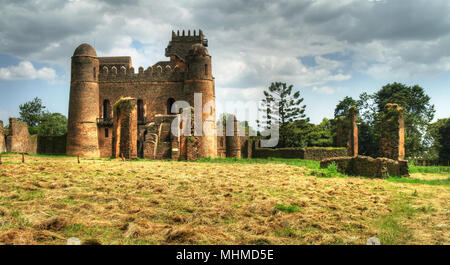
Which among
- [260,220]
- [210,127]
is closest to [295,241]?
[260,220]

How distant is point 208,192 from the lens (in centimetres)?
959

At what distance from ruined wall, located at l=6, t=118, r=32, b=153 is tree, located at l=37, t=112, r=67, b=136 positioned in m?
20.4

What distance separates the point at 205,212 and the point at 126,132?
54.2 ft

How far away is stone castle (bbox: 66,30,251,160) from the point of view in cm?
3284

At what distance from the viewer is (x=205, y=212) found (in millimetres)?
7219

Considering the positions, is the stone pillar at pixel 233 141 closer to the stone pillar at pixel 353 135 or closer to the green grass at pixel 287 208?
the stone pillar at pixel 353 135

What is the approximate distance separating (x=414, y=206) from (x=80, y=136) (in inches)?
1286

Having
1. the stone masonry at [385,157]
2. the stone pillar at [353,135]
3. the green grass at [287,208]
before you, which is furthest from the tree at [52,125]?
the green grass at [287,208]

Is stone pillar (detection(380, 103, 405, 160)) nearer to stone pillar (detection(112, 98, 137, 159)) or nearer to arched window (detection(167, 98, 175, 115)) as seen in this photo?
stone pillar (detection(112, 98, 137, 159))

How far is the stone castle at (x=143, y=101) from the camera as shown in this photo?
3284 centimetres

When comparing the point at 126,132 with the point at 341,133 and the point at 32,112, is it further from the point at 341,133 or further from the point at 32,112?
the point at 32,112

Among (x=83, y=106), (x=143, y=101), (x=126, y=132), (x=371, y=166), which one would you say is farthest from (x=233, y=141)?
(x=371, y=166)
